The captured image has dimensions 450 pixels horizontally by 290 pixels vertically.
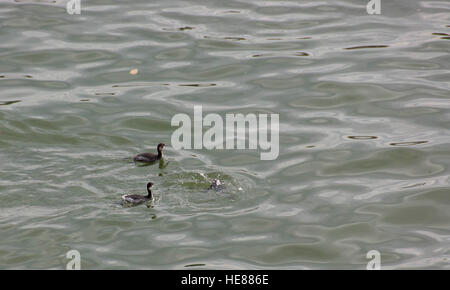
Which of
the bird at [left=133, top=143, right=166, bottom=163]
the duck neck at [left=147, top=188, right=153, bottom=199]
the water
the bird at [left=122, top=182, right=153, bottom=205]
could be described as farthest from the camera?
the bird at [left=133, top=143, right=166, bottom=163]

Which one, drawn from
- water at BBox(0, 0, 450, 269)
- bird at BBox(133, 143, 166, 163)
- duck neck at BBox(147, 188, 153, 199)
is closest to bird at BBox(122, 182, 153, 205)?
duck neck at BBox(147, 188, 153, 199)

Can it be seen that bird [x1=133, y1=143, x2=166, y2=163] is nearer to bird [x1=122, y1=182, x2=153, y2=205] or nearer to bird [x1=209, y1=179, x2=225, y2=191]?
bird [x1=122, y1=182, x2=153, y2=205]

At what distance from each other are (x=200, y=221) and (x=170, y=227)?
1.79 feet

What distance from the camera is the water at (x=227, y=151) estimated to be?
1294cm

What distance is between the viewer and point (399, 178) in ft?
49.9

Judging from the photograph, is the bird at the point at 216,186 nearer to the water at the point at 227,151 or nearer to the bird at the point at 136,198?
the water at the point at 227,151

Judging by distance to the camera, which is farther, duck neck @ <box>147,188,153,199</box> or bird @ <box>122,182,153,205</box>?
duck neck @ <box>147,188,153,199</box>

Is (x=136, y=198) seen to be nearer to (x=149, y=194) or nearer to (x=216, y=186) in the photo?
(x=149, y=194)

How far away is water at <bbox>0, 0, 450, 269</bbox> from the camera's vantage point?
1294 cm

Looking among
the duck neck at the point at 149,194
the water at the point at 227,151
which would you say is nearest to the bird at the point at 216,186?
the water at the point at 227,151

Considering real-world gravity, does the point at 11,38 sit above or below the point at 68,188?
above
